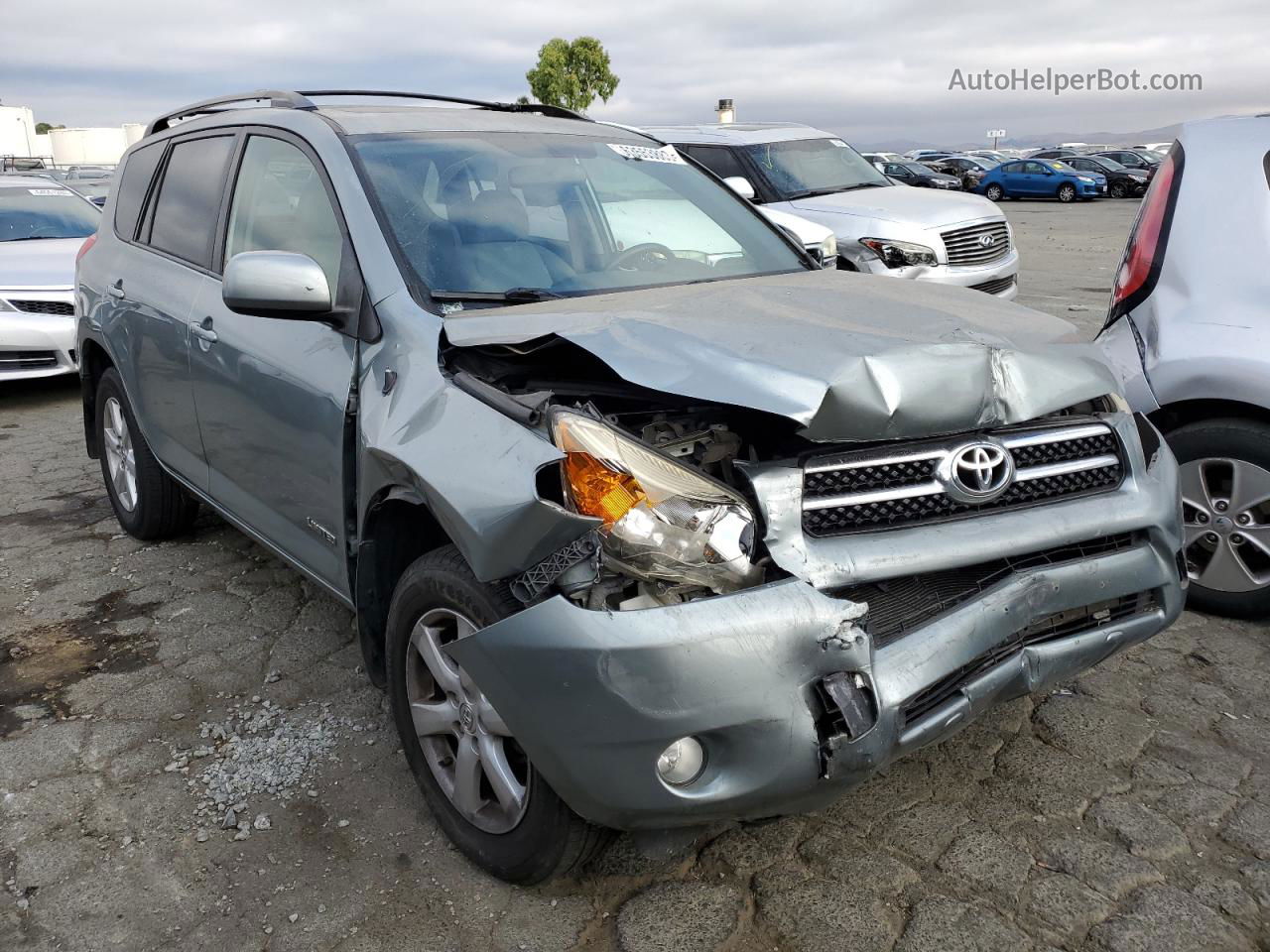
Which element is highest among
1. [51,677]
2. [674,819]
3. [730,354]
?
[730,354]

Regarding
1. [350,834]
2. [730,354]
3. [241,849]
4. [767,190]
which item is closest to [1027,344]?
[730,354]

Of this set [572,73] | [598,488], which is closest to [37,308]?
[598,488]

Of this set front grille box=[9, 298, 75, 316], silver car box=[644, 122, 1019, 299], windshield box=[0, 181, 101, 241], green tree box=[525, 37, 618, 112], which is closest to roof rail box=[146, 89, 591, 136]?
silver car box=[644, 122, 1019, 299]

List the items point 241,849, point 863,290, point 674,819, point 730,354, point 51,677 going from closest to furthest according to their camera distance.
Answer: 1. point 674,819
2. point 730,354
3. point 241,849
4. point 863,290
5. point 51,677

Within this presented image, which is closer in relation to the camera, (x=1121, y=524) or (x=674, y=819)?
(x=674, y=819)

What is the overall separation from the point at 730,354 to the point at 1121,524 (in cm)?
102

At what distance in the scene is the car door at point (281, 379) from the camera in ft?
9.45

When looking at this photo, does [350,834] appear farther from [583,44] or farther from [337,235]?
[583,44]

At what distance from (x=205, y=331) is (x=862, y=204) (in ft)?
21.5

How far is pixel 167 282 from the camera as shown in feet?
12.9

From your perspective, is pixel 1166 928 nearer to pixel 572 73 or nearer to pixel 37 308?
pixel 37 308

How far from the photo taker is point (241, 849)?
265 centimetres

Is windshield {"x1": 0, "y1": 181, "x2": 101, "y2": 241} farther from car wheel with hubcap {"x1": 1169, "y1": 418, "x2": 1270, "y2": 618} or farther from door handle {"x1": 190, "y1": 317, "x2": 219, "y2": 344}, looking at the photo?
car wheel with hubcap {"x1": 1169, "y1": 418, "x2": 1270, "y2": 618}

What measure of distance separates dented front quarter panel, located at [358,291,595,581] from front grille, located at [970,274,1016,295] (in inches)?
272
